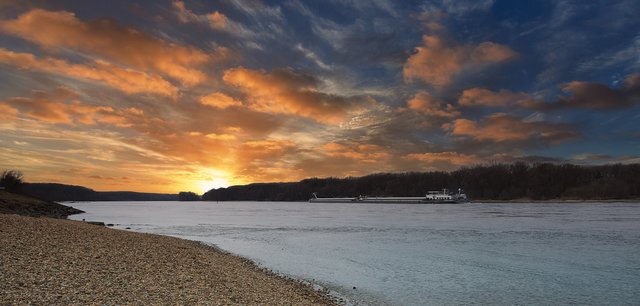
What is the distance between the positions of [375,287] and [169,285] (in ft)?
35.3

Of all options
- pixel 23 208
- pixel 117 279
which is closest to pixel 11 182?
pixel 23 208

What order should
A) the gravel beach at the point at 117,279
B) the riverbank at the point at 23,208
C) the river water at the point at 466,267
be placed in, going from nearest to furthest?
1. the gravel beach at the point at 117,279
2. the river water at the point at 466,267
3. the riverbank at the point at 23,208

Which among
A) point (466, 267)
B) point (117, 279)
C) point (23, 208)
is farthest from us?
point (23, 208)

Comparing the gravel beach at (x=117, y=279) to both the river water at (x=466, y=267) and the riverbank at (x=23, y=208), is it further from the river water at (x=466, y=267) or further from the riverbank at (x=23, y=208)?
the riverbank at (x=23, y=208)

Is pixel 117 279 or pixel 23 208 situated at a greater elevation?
pixel 23 208

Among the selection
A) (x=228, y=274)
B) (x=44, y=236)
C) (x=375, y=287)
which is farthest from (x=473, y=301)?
(x=44, y=236)

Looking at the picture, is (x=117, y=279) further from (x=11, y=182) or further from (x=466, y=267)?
(x=11, y=182)

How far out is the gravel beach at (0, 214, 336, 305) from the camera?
12359 millimetres

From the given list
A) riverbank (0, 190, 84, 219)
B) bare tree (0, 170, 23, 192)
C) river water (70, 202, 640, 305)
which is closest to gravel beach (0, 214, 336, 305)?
river water (70, 202, 640, 305)

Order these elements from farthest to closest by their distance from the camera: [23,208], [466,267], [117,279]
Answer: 1. [23,208]
2. [466,267]
3. [117,279]

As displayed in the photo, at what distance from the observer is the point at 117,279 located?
1505cm

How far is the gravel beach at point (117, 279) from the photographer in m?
12.4

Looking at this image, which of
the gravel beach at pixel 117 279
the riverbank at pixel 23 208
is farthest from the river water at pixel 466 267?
the riverbank at pixel 23 208

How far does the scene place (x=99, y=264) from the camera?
693 inches
